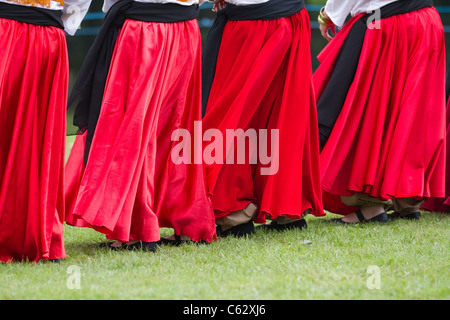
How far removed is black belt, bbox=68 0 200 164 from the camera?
12.3 ft

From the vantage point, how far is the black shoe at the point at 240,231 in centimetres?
410

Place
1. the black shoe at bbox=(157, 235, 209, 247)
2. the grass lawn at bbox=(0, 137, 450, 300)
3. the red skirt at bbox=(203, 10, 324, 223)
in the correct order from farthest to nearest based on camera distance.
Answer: the red skirt at bbox=(203, 10, 324, 223), the black shoe at bbox=(157, 235, 209, 247), the grass lawn at bbox=(0, 137, 450, 300)

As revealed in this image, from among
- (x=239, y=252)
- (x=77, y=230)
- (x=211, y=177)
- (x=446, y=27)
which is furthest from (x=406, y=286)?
(x=446, y=27)

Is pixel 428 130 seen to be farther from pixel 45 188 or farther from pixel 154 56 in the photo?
pixel 45 188

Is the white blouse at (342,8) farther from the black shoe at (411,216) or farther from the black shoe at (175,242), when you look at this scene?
the black shoe at (175,242)

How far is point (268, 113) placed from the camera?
4.18 metres

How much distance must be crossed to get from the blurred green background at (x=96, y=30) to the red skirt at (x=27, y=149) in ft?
5.75

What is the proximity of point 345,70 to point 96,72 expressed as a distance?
1.64m

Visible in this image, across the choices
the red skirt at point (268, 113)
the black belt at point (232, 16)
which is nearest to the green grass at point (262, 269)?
the red skirt at point (268, 113)

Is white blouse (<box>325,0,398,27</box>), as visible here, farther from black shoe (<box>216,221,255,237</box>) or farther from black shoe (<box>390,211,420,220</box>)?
black shoe (<box>216,221,255,237</box>)

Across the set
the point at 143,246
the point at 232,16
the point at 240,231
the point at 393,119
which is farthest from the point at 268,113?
the point at 143,246

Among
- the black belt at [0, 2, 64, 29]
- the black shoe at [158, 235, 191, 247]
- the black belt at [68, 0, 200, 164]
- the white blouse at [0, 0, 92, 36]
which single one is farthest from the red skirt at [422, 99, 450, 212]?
the black belt at [0, 2, 64, 29]

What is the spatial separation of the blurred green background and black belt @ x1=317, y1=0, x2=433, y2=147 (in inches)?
71.7

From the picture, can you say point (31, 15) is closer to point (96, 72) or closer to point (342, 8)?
point (96, 72)
